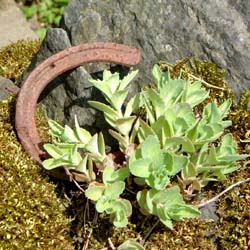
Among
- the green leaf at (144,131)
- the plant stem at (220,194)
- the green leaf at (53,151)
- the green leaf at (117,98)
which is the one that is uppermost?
the green leaf at (117,98)

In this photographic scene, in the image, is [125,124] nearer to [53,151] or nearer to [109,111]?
[109,111]

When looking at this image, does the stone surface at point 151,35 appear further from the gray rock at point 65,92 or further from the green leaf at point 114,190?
the green leaf at point 114,190

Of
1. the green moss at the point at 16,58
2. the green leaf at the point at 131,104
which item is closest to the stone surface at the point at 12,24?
the green moss at the point at 16,58

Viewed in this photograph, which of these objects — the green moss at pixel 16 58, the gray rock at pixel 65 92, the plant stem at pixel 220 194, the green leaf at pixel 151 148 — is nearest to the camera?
the green leaf at pixel 151 148

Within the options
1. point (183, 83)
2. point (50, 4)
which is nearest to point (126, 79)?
point (183, 83)

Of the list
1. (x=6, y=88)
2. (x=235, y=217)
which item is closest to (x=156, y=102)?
(x=235, y=217)

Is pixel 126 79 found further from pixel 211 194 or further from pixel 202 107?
pixel 211 194

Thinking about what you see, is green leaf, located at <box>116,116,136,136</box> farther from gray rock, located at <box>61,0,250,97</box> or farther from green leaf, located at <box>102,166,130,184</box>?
gray rock, located at <box>61,0,250,97</box>

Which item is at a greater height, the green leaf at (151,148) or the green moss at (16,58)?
the green leaf at (151,148)

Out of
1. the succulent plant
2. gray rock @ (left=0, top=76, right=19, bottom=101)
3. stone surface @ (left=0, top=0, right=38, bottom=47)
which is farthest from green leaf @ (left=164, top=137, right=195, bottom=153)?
stone surface @ (left=0, top=0, right=38, bottom=47)
